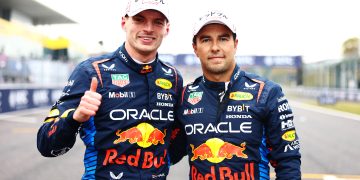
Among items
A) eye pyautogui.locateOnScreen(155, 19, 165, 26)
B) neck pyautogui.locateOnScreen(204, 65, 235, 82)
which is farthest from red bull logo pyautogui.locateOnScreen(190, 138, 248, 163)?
eye pyautogui.locateOnScreen(155, 19, 165, 26)

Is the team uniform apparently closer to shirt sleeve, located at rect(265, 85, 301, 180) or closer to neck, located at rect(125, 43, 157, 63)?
neck, located at rect(125, 43, 157, 63)

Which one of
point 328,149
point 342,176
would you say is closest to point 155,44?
point 342,176

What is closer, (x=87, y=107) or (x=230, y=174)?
(x=87, y=107)

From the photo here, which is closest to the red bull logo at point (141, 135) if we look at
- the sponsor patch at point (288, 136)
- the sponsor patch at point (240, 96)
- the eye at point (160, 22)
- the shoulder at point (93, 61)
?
the shoulder at point (93, 61)

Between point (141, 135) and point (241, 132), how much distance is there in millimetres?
654

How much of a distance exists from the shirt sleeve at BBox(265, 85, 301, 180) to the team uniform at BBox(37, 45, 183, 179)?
27.3 inches

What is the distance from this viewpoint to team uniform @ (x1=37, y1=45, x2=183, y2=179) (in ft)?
7.48

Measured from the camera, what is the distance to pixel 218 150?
7.70 feet

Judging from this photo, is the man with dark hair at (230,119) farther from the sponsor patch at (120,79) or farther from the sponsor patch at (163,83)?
the sponsor patch at (120,79)

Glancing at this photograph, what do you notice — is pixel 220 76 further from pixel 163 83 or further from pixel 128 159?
pixel 128 159

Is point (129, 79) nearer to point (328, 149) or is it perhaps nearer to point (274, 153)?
point (274, 153)

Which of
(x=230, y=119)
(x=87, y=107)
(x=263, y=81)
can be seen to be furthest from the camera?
(x=263, y=81)

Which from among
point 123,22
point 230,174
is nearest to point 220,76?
point 230,174

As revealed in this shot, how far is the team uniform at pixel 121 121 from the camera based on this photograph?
7.48ft
